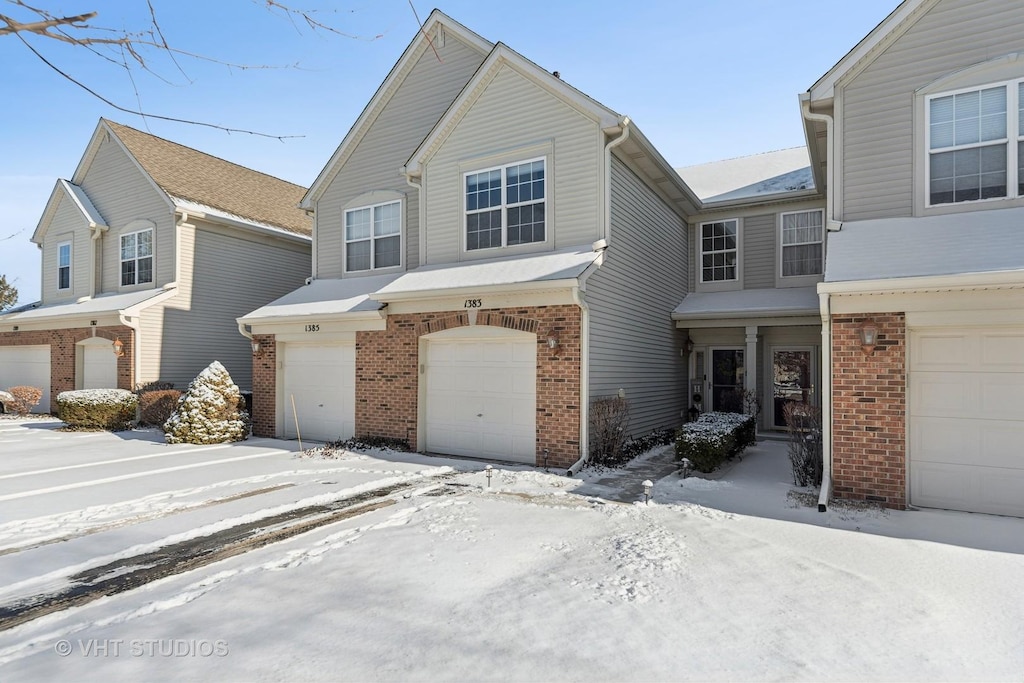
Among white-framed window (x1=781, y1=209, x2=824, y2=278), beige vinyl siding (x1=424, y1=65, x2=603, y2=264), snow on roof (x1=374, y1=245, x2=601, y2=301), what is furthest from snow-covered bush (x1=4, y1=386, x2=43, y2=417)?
white-framed window (x1=781, y1=209, x2=824, y2=278)

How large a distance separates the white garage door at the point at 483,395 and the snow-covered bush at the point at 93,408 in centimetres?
940

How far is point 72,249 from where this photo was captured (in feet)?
63.0

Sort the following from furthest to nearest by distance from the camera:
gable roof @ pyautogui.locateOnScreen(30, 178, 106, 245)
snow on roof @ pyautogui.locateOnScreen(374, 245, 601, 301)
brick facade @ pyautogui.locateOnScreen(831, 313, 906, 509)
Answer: gable roof @ pyautogui.locateOnScreen(30, 178, 106, 245) → snow on roof @ pyautogui.locateOnScreen(374, 245, 601, 301) → brick facade @ pyautogui.locateOnScreen(831, 313, 906, 509)

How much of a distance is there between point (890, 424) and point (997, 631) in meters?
3.89

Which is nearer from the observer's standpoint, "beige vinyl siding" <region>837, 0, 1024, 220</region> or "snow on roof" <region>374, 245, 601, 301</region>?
"beige vinyl siding" <region>837, 0, 1024, 220</region>

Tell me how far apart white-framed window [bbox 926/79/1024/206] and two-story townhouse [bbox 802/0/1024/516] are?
0.05 ft

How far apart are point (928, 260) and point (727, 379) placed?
8.19 m

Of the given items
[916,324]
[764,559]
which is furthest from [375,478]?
[916,324]

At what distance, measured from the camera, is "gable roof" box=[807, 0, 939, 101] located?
27.7 feet

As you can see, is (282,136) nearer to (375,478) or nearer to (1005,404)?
(375,478)

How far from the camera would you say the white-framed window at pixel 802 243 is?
14.3 metres

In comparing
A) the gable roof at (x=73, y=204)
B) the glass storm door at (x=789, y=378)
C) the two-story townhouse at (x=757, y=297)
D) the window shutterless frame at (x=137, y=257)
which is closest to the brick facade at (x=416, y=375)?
the two-story townhouse at (x=757, y=297)

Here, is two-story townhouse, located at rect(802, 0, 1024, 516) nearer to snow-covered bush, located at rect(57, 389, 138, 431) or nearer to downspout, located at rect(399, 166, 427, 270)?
downspout, located at rect(399, 166, 427, 270)

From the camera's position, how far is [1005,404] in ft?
23.2
